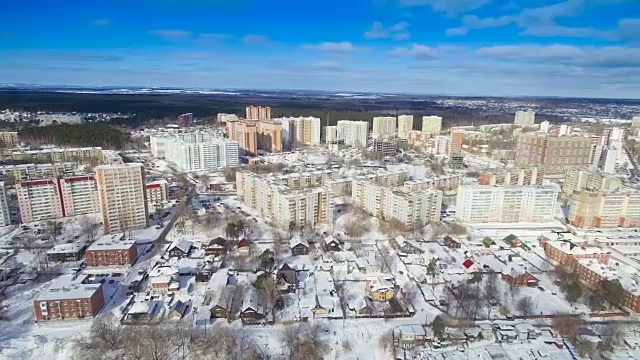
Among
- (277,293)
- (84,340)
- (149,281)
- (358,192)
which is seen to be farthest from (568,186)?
(84,340)

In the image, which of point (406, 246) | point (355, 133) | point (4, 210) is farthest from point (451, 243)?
point (355, 133)

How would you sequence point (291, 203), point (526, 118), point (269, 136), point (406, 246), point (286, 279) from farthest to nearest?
point (526, 118), point (269, 136), point (291, 203), point (406, 246), point (286, 279)

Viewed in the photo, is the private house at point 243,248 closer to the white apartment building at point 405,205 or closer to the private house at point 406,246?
the private house at point 406,246

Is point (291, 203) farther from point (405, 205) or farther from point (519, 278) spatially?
point (519, 278)

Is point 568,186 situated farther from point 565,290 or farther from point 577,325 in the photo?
point 577,325

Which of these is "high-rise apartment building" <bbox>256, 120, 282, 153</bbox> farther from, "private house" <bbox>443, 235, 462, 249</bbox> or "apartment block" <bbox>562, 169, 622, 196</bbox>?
"private house" <bbox>443, 235, 462, 249</bbox>

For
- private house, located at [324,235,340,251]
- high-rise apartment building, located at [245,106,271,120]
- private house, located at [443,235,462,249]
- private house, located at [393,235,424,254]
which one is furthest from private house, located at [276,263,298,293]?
high-rise apartment building, located at [245,106,271,120]

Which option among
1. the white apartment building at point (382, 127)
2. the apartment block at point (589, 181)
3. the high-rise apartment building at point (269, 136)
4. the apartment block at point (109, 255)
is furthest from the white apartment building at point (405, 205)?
the white apartment building at point (382, 127)
